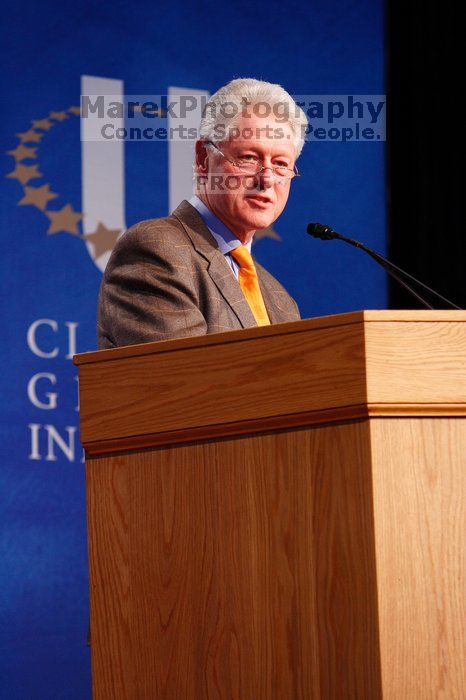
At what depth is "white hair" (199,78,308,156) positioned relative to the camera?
2498mm

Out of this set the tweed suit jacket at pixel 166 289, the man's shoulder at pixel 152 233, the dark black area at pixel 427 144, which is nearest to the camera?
the tweed suit jacket at pixel 166 289

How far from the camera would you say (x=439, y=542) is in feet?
5.15

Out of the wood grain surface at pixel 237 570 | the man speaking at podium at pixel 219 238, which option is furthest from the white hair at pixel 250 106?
the wood grain surface at pixel 237 570

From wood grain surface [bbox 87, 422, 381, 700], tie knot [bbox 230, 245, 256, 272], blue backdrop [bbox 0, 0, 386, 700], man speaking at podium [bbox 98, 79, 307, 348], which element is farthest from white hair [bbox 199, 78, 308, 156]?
wood grain surface [bbox 87, 422, 381, 700]

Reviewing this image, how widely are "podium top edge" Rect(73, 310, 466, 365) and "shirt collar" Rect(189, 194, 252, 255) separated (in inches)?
27.6

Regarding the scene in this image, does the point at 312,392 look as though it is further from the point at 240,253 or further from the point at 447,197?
the point at 447,197

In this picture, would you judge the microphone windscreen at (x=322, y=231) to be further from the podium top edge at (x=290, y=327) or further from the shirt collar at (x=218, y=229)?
the podium top edge at (x=290, y=327)

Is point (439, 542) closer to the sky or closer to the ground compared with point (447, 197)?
closer to the ground

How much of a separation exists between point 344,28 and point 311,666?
268 cm

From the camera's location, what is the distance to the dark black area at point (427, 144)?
3.86m

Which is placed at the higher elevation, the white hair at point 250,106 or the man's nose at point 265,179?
the white hair at point 250,106

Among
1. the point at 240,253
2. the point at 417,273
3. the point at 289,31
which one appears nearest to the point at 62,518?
the point at 240,253

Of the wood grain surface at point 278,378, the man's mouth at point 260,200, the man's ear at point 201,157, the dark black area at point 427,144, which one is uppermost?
the dark black area at point 427,144

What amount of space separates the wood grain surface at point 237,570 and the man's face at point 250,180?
837 mm
